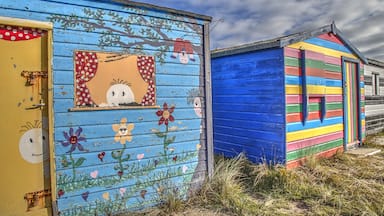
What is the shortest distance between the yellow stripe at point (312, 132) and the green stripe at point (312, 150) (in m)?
0.25

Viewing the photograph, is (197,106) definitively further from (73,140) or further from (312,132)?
(312,132)

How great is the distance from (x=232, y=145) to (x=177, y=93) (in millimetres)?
2739

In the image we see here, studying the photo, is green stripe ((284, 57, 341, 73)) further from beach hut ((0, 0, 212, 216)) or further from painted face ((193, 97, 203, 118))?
painted face ((193, 97, 203, 118))

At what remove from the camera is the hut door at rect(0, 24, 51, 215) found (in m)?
2.64

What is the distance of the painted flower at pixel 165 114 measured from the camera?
11.7 ft

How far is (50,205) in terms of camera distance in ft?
9.41

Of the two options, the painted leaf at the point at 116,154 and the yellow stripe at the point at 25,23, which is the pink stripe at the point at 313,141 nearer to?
the painted leaf at the point at 116,154

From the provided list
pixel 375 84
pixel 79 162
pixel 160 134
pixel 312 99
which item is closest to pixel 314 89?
pixel 312 99

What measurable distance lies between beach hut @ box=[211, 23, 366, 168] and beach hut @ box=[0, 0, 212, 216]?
1693 mm

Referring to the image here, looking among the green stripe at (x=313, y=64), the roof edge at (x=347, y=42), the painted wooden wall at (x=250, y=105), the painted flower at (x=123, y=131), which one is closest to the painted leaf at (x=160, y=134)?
the painted flower at (x=123, y=131)

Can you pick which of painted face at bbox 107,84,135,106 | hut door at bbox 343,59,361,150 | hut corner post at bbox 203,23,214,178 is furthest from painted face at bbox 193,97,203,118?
hut door at bbox 343,59,361,150

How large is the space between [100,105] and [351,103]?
668 cm

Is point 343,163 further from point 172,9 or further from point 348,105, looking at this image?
point 172,9

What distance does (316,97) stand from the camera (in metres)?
5.69
